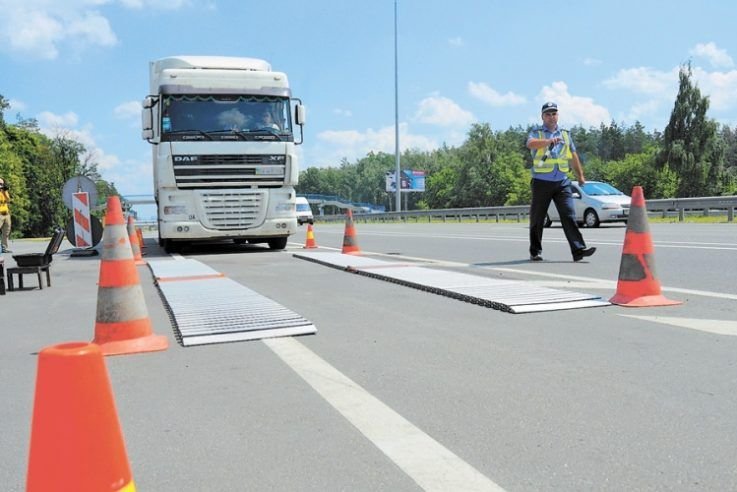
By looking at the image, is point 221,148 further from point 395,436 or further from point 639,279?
point 395,436

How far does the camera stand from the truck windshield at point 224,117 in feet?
44.3

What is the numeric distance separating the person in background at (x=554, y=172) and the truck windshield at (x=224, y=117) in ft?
19.8

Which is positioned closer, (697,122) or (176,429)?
(176,429)

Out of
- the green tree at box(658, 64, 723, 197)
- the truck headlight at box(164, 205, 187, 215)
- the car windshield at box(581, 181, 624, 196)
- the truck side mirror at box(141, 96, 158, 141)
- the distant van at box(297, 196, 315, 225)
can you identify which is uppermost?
the green tree at box(658, 64, 723, 197)

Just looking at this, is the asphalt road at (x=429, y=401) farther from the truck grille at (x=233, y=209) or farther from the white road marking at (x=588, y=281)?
the truck grille at (x=233, y=209)

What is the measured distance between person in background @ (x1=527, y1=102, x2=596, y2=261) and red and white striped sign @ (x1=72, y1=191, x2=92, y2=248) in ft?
30.4

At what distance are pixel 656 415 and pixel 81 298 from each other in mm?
6393

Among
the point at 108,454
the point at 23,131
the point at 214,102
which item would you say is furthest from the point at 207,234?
the point at 23,131

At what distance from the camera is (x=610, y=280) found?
7.65 metres

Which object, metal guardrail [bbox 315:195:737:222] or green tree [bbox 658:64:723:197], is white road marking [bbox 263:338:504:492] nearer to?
metal guardrail [bbox 315:195:737:222]

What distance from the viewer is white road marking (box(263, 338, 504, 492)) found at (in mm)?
2449

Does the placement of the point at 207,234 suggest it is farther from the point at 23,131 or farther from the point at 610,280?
the point at 23,131

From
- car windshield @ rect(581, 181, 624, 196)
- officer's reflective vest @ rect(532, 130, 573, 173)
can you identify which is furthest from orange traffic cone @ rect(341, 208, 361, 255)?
car windshield @ rect(581, 181, 624, 196)

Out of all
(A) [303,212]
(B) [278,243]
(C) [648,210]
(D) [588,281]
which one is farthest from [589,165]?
(D) [588,281]
